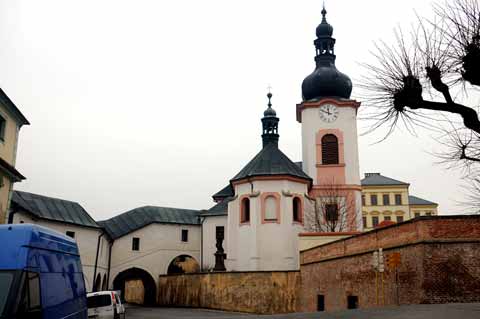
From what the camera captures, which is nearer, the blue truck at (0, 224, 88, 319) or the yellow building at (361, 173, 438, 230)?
the blue truck at (0, 224, 88, 319)

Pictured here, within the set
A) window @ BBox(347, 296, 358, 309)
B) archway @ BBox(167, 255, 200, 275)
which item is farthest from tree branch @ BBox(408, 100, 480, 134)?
archway @ BBox(167, 255, 200, 275)

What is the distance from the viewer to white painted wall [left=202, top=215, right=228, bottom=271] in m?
50.0

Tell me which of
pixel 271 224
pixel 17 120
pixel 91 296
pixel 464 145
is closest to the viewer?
pixel 464 145

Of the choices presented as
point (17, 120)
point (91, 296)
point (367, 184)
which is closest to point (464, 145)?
point (91, 296)

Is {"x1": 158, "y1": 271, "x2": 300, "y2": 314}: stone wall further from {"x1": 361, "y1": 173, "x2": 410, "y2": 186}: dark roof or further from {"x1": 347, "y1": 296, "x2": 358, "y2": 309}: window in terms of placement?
{"x1": 361, "y1": 173, "x2": 410, "y2": 186}: dark roof

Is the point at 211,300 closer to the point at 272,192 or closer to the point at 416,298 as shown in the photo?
the point at 272,192

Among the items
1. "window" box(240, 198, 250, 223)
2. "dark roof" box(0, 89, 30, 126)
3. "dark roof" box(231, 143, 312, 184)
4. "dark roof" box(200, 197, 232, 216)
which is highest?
"dark roof" box(231, 143, 312, 184)

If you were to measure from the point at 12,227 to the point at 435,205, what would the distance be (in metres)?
79.6

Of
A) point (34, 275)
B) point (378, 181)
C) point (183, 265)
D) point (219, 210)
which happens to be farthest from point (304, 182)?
point (378, 181)

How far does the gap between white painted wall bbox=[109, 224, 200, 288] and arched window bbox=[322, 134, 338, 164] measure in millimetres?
15897

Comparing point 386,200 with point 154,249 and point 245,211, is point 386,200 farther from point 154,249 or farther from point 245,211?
point 245,211

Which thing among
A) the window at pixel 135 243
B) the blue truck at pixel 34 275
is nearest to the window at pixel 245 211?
the window at pixel 135 243

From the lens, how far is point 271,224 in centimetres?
3788

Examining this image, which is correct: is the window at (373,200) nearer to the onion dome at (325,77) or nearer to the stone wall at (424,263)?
the onion dome at (325,77)
